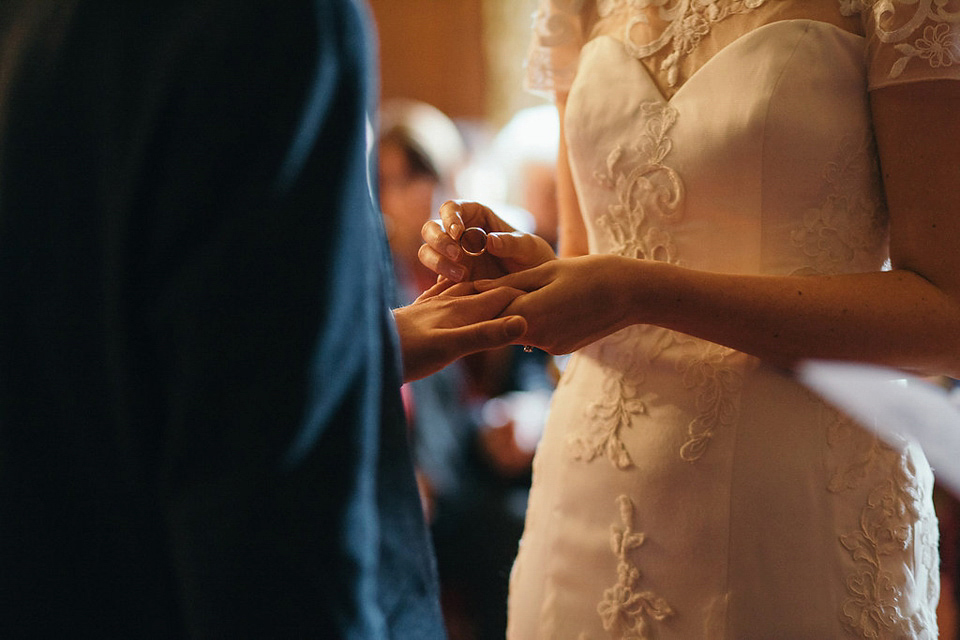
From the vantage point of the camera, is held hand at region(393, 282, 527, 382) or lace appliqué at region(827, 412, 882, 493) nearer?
held hand at region(393, 282, 527, 382)

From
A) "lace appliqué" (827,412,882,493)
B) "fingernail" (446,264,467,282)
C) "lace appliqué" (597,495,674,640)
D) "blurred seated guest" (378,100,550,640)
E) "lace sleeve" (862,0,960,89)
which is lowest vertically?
"blurred seated guest" (378,100,550,640)

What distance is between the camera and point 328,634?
573 mm

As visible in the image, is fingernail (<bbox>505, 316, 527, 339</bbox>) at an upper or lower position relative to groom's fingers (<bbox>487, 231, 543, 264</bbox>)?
lower

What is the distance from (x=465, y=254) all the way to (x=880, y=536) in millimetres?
668

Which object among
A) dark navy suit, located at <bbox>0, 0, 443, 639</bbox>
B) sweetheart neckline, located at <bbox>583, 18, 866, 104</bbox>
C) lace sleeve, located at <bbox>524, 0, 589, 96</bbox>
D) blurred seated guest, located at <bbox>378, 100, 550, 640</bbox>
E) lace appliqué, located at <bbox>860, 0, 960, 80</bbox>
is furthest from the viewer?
blurred seated guest, located at <bbox>378, 100, 550, 640</bbox>

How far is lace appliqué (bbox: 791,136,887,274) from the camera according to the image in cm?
107

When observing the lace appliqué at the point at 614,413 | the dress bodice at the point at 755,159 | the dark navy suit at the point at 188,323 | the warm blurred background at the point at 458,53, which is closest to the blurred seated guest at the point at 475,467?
the lace appliqué at the point at 614,413

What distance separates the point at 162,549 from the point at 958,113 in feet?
3.23

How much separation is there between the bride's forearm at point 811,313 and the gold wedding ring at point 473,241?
216 millimetres

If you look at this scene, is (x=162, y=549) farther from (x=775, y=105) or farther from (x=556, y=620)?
(x=775, y=105)

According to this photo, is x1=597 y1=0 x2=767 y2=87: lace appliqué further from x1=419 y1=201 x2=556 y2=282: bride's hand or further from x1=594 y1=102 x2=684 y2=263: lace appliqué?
x1=419 y1=201 x2=556 y2=282: bride's hand

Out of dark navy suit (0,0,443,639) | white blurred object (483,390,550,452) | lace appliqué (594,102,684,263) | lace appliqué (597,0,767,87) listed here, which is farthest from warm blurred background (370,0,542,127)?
dark navy suit (0,0,443,639)

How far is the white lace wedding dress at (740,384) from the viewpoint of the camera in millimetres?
1056

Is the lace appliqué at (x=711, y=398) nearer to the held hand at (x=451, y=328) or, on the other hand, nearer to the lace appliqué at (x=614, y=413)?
the lace appliqué at (x=614, y=413)
